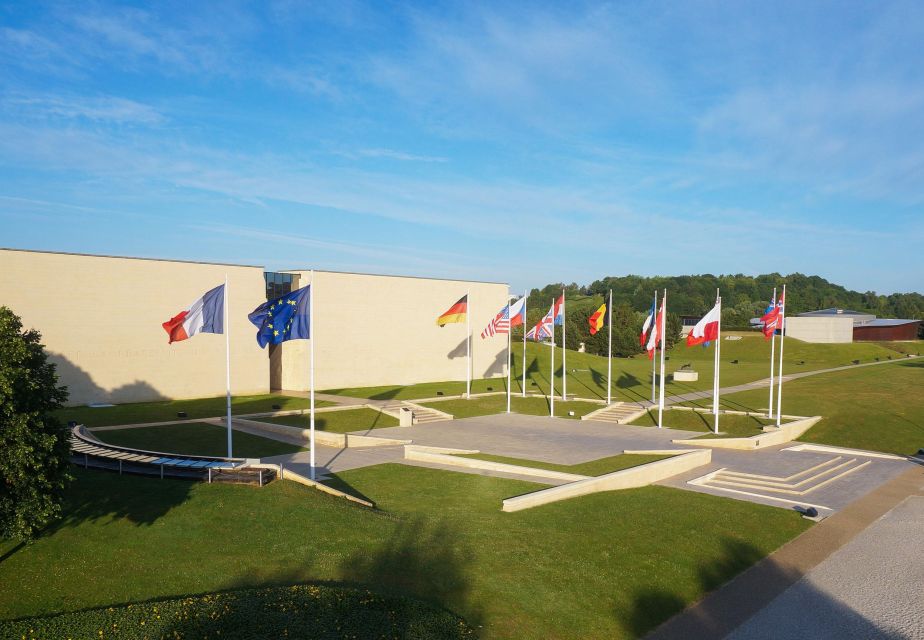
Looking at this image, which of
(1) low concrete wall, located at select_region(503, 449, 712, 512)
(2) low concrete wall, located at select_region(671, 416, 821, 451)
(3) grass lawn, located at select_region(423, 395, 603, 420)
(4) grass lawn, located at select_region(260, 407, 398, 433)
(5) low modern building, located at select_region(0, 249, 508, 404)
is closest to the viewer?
(1) low concrete wall, located at select_region(503, 449, 712, 512)

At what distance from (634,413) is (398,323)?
1940 cm

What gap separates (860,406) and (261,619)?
33141 millimetres

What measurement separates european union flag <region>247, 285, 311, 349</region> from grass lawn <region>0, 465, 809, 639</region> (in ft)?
13.6

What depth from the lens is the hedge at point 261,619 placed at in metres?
9.16

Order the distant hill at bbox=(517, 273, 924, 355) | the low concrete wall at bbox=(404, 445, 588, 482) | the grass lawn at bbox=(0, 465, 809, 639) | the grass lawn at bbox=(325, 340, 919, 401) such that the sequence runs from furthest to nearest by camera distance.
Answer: the distant hill at bbox=(517, 273, 924, 355)
the grass lawn at bbox=(325, 340, 919, 401)
the low concrete wall at bbox=(404, 445, 588, 482)
the grass lawn at bbox=(0, 465, 809, 639)

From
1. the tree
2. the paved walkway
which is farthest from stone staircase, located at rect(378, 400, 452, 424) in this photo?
the tree

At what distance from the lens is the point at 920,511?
18.4 m

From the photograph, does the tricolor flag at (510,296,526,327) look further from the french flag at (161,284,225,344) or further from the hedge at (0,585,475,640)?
the hedge at (0,585,475,640)

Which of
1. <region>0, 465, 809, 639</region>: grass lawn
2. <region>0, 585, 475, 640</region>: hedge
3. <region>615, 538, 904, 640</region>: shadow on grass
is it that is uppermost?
<region>0, 585, 475, 640</region>: hedge

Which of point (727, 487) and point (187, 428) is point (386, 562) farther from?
point (187, 428)

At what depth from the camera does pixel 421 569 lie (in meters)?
12.2

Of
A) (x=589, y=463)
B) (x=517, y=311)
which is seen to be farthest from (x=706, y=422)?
(x=589, y=463)

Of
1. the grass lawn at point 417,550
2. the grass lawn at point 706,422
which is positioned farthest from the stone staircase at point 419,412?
the grass lawn at point 417,550

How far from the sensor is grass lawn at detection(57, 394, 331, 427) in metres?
28.4
